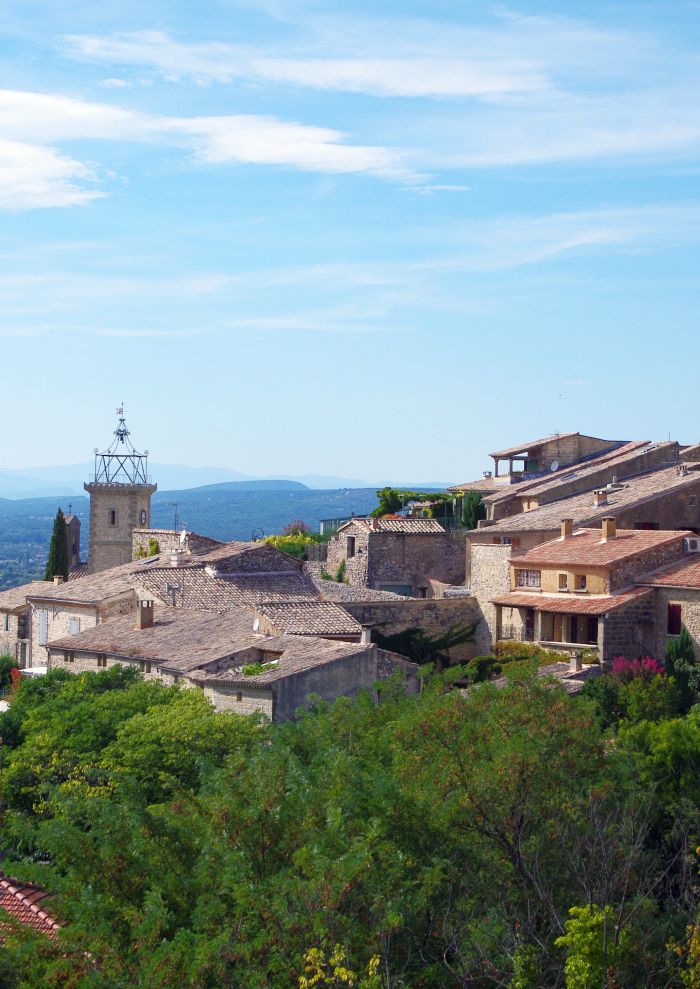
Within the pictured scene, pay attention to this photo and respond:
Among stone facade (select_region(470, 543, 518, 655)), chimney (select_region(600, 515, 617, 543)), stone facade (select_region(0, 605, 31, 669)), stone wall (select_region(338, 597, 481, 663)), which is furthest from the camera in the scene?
stone facade (select_region(0, 605, 31, 669))

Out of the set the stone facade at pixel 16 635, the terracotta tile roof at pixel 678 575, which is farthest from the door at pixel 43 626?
the terracotta tile roof at pixel 678 575

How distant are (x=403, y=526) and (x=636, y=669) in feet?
60.9

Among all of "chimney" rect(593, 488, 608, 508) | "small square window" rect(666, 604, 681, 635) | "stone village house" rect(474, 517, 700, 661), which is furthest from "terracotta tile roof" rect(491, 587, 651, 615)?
"chimney" rect(593, 488, 608, 508)

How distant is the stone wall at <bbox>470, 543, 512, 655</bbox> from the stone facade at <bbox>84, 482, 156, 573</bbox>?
31060 mm

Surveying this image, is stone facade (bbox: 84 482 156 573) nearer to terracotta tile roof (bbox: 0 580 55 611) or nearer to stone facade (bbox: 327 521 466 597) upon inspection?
terracotta tile roof (bbox: 0 580 55 611)

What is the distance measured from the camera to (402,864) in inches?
778

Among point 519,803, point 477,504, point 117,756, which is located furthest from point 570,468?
point 519,803

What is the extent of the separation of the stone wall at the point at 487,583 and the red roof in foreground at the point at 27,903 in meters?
22.8

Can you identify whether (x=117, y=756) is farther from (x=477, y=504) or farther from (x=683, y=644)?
(x=477, y=504)

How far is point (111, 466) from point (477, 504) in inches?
1194

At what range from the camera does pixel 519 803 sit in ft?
72.6

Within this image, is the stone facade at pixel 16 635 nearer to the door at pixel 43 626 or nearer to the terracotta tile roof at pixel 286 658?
the door at pixel 43 626

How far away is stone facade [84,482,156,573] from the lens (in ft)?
243

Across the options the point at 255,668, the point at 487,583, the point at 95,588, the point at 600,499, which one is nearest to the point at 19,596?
the point at 95,588
